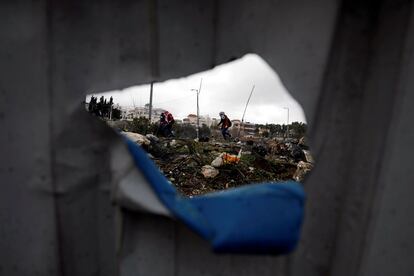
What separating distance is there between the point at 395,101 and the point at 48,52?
0.77 metres

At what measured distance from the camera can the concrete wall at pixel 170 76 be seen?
0.65 metres

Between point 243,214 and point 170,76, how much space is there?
352 millimetres

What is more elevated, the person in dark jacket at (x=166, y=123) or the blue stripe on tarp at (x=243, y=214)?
the blue stripe on tarp at (x=243, y=214)

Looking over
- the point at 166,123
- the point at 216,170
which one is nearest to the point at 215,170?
the point at 216,170

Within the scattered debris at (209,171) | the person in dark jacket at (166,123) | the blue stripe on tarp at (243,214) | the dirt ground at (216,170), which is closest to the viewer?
the blue stripe on tarp at (243,214)

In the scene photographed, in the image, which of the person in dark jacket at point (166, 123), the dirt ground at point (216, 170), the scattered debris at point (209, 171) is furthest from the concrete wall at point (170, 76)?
the person in dark jacket at point (166, 123)

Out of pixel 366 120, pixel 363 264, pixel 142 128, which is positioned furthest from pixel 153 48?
pixel 142 128

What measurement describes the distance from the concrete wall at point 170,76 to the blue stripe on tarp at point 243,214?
11 centimetres

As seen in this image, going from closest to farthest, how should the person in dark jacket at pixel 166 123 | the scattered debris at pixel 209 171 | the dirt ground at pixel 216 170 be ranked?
the dirt ground at pixel 216 170, the scattered debris at pixel 209 171, the person in dark jacket at pixel 166 123

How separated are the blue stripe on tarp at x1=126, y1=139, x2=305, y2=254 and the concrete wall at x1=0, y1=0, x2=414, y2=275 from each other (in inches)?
4.2

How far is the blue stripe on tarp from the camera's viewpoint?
0.57m

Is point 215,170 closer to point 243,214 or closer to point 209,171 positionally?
point 209,171

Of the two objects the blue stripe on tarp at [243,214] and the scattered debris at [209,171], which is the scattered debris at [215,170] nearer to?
the scattered debris at [209,171]

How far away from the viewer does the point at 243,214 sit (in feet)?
1.89
